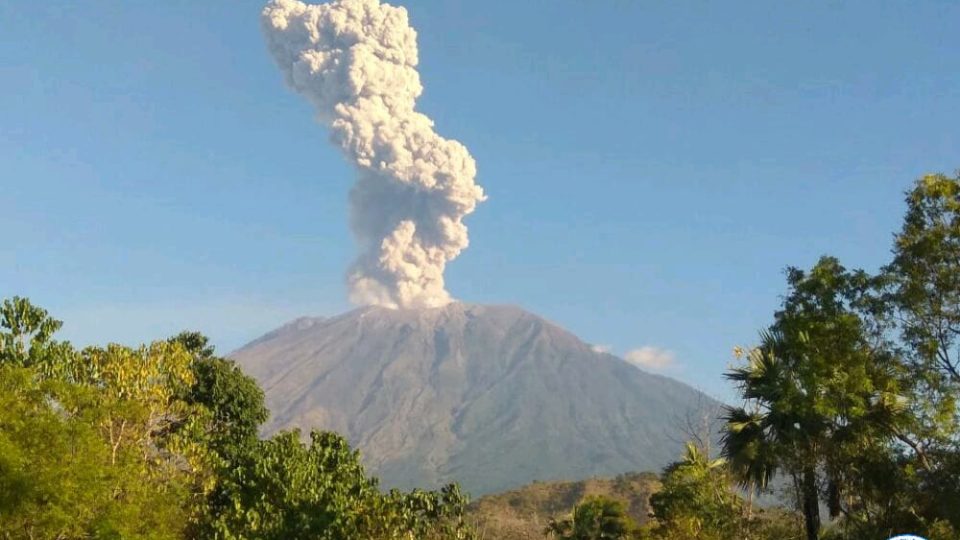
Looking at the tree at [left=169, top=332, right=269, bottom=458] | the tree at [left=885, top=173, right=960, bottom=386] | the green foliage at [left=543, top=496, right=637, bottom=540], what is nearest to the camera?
the tree at [left=885, top=173, right=960, bottom=386]

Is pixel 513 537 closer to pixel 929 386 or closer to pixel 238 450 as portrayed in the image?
pixel 238 450

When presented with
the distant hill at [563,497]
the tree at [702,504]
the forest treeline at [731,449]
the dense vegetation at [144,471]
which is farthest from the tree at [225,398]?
the distant hill at [563,497]

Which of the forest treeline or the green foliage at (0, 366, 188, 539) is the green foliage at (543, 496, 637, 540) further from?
the green foliage at (0, 366, 188, 539)

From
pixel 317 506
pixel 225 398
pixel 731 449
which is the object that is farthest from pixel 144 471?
pixel 731 449

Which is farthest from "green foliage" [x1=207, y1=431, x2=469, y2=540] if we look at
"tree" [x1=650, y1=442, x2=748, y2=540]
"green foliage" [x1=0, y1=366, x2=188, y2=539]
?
"tree" [x1=650, y1=442, x2=748, y2=540]

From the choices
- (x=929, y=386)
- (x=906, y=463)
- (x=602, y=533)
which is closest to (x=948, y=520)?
(x=906, y=463)

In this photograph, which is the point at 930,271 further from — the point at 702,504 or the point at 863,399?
the point at 702,504

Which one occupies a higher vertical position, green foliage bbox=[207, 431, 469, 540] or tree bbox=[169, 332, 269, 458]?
tree bbox=[169, 332, 269, 458]
